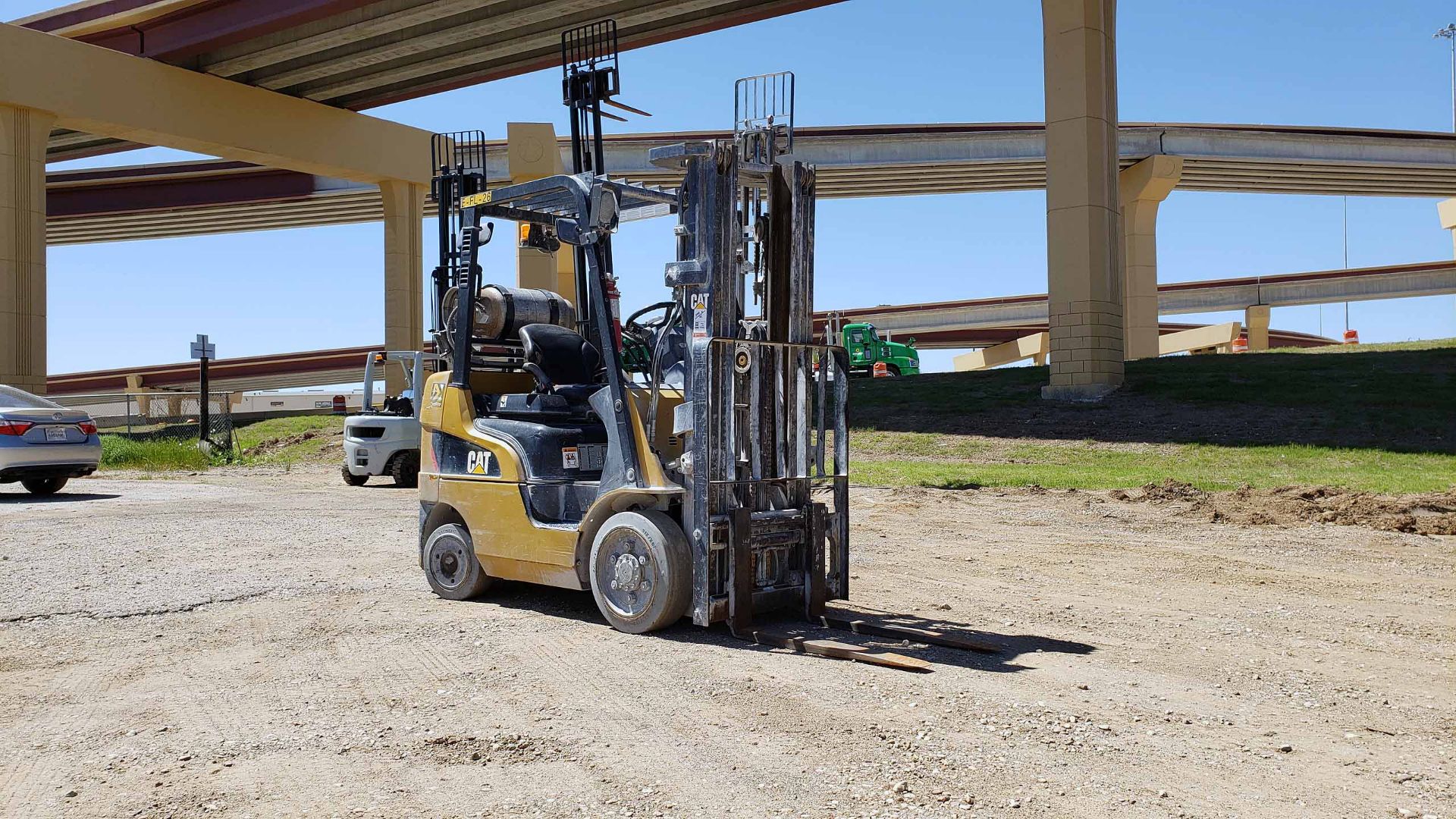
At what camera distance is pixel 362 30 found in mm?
29234

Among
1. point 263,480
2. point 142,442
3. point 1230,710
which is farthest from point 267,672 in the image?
point 142,442

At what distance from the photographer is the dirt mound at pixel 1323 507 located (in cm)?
1261

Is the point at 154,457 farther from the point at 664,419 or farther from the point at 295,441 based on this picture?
the point at 664,419

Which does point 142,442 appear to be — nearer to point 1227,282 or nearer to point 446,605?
point 446,605

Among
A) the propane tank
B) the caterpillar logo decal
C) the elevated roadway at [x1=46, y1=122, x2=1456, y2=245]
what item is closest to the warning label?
the propane tank

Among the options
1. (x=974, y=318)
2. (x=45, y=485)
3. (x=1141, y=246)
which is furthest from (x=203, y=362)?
(x=974, y=318)

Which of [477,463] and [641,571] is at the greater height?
[477,463]

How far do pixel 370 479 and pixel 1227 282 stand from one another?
52.0 meters

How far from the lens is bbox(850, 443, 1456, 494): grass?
16.1 m

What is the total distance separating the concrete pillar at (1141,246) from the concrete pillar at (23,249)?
1288 inches

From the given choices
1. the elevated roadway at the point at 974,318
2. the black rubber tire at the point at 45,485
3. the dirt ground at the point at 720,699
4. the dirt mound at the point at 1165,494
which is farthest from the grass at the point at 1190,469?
the elevated roadway at the point at 974,318

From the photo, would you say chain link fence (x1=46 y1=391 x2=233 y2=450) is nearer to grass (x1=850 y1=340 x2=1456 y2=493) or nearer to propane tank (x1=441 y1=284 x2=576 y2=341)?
grass (x1=850 y1=340 x2=1456 y2=493)

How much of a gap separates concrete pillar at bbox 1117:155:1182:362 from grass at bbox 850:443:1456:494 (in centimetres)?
2285

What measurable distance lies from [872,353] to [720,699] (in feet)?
131
